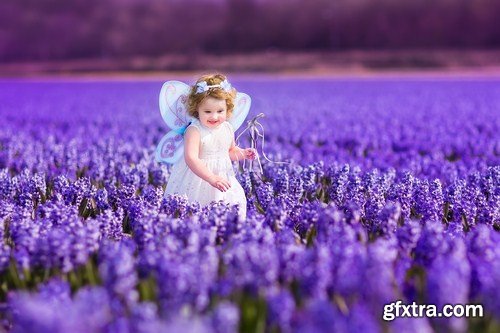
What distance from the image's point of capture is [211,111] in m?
5.90

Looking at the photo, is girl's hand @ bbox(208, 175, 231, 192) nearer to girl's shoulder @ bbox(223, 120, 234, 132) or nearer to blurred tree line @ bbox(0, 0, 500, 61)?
girl's shoulder @ bbox(223, 120, 234, 132)

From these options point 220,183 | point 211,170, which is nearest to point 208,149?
point 211,170

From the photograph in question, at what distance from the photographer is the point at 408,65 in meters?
56.6

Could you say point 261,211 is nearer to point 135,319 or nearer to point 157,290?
point 157,290

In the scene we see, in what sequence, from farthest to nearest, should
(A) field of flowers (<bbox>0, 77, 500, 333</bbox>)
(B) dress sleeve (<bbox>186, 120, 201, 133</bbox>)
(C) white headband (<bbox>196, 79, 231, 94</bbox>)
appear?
(B) dress sleeve (<bbox>186, 120, 201, 133</bbox>) → (C) white headband (<bbox>196, 79, 231, 94</bbox>) → (A) field of flowers (<bbox>0, 77, 500, 333</bbox>)

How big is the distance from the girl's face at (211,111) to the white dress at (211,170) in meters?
0.09

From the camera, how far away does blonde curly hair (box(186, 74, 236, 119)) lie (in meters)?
5.83

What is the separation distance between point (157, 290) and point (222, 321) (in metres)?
0.72

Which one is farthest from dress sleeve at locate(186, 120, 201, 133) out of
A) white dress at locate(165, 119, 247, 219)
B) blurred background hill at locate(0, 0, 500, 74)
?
blurred background hill at locate(0, 0, 500, 74)

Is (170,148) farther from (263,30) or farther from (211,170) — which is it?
(263,30)

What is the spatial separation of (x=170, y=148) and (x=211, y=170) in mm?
525

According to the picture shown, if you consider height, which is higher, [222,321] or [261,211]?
[261,211]

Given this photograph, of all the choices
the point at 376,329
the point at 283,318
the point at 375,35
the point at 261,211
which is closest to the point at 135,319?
the point at 283,318

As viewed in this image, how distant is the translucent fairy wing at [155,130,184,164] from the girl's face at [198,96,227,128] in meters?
0.43
